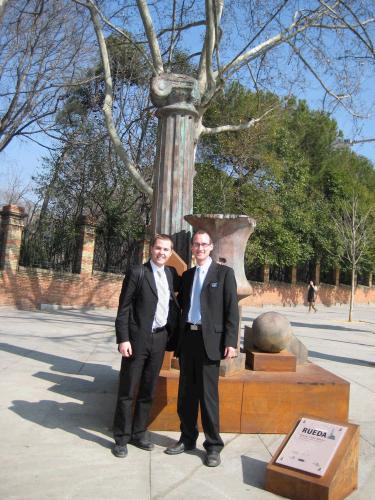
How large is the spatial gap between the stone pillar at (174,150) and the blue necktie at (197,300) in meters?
1.80

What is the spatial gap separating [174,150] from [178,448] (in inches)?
135

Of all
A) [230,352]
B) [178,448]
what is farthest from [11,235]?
[230,352]

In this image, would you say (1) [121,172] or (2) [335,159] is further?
(2) [335,159]

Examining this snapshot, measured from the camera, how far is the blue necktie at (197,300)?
3592mm

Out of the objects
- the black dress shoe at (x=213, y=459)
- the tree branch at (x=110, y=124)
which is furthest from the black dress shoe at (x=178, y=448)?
the tree branch at (x=110, y=124)

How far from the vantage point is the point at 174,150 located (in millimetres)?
5684

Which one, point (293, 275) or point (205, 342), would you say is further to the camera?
point (293, 275)

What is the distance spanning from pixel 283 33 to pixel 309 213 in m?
17.1

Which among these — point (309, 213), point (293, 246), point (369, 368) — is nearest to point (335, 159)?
point (309, 213)

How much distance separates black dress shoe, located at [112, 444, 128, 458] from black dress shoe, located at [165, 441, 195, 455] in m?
0.31

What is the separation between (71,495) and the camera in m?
2.82

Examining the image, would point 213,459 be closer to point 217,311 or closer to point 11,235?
point 217,311

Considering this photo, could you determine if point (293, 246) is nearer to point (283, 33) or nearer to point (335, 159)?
point (335, 159)

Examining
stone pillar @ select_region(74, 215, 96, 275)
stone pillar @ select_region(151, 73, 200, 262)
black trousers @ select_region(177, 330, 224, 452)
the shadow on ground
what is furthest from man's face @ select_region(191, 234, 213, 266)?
stone pillar @ select_region(74, 215, 96, 275)
